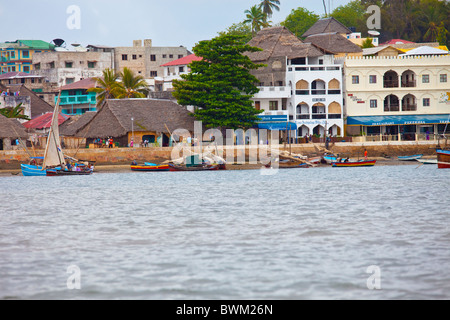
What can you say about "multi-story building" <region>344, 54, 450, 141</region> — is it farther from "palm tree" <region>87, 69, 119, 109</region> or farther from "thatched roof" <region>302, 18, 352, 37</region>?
"palm tree" <region>87, 69, 119, 109</region>

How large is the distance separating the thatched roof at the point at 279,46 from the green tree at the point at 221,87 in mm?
5551

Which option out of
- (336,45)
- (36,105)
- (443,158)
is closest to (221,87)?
(336,45)

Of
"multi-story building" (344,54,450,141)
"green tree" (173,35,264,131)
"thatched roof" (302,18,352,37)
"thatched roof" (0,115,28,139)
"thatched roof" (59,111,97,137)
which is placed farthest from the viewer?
"thatched roof" (302,18,352,37)

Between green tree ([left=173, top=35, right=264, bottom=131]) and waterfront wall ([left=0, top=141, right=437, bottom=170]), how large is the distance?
292 cm

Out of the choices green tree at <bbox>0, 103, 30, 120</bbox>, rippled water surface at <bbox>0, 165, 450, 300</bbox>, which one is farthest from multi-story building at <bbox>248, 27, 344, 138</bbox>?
rippled water surface at <bbox>0, 165, 450, 300</bbox>

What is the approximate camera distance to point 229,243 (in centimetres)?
1702

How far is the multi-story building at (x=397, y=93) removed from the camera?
190ft

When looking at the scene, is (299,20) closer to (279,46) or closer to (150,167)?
(279,46)

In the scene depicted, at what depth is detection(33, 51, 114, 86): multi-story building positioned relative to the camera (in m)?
77.1

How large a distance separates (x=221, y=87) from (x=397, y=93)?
649 inches

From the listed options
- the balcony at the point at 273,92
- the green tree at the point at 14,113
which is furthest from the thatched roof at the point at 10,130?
the balcony at the point at 273,92

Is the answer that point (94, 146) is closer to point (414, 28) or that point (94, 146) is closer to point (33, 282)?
point (33, 282)

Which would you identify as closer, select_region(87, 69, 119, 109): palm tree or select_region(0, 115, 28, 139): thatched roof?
select_region(0, 115, 28, 139): thatched roof

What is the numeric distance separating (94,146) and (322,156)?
17.3 m
